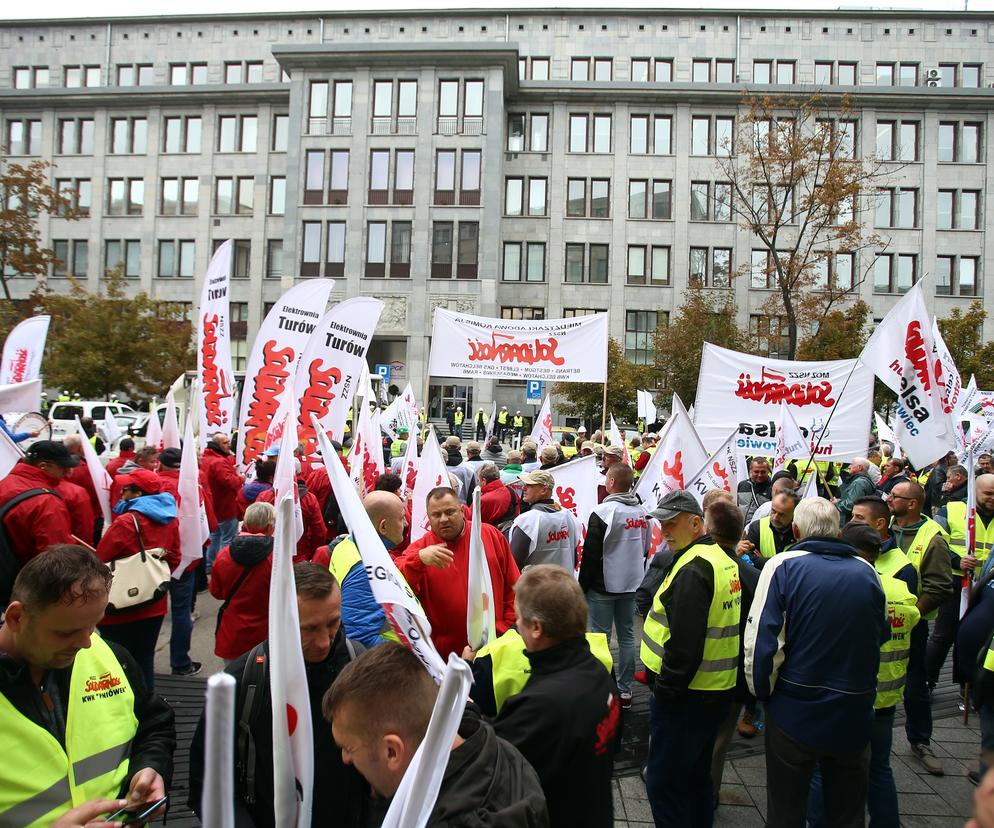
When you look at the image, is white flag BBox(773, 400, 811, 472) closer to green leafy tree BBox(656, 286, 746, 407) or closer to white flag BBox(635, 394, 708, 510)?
white flag BBox(635, 394, 708, 510)

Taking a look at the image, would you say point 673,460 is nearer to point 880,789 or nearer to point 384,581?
point 880,789

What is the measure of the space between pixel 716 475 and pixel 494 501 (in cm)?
222

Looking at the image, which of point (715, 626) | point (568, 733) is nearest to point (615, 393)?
point (715, 626)

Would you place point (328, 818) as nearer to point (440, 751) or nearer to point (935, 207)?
point (440, 751)

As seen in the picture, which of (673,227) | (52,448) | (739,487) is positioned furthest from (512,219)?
(52,448)

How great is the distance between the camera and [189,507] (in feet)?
20.9

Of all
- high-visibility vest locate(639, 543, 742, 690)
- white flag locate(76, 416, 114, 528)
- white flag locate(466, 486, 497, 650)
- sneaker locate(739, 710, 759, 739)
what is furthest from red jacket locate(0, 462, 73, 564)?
sneaker locate(739, 710, 759, 739)

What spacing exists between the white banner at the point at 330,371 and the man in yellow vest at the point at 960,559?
17.8 feet

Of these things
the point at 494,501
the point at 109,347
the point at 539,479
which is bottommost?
the point at 494,501

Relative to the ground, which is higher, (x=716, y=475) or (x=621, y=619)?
(x=716, y=475)

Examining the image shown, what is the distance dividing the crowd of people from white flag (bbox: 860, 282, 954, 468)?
53.6 inches

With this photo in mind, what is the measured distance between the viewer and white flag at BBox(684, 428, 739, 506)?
7.02 m

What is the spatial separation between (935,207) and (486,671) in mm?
46532

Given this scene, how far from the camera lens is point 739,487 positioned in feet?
28.7
